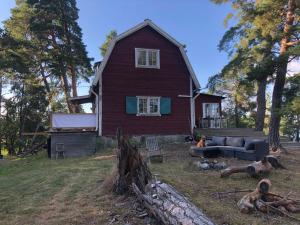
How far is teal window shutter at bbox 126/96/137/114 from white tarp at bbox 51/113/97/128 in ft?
5.87

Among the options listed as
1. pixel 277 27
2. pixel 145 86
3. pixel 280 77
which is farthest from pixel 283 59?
pixel 145 86

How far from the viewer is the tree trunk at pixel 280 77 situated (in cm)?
1192

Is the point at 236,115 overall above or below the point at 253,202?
above

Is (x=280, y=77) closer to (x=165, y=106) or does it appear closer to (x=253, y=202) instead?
(x=165, y=106)

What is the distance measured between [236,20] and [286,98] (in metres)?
4.37

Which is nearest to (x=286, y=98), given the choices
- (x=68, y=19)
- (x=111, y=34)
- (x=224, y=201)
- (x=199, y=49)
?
(x=224, y=201)

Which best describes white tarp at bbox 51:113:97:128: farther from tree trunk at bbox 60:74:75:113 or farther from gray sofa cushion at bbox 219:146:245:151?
tree trunk at bbox 60:74:75:113

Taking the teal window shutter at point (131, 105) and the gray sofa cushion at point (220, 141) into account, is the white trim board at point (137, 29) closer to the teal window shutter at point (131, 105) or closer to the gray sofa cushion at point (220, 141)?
the teal window shutter at point (131, 105)

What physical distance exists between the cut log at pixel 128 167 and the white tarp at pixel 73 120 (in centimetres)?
848

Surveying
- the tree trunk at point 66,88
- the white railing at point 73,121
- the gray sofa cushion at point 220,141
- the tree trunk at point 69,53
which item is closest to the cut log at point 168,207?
the gray sofa cushion at point 220,141

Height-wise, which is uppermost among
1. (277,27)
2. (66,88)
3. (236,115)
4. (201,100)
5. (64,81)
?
(277,27)

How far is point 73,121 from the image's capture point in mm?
13992

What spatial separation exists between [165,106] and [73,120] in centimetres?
489

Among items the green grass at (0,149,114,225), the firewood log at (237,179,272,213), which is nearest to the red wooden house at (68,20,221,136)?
the green grass at (0,149,114,225)
